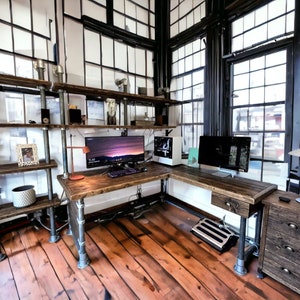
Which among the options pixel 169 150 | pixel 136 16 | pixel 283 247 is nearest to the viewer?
pixel 283 247

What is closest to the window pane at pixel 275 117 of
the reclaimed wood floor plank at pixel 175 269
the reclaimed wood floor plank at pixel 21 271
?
the reclaimed wood floor plank at pixel 175 269

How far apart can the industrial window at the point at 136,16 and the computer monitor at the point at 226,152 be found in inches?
77.6

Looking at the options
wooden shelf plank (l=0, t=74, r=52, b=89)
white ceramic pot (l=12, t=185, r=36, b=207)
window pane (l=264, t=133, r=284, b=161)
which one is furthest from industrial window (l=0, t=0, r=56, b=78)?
window pane (l=264, t=133, r=284, b=161)

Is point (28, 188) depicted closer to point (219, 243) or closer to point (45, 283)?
point (45, 283)

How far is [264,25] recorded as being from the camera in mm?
1837

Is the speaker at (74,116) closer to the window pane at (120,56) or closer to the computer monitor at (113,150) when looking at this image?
the computer monitor at (113,150)

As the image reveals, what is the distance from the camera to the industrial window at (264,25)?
5.50ft

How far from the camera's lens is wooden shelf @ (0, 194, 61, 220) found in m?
1.71

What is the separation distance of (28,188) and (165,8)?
10.6ft

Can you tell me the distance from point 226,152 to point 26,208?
215 centimetres

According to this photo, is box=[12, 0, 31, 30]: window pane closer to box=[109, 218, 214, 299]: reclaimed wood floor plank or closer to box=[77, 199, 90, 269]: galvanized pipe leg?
box=[77, 199, 90, 269]: galvanized pipe leg

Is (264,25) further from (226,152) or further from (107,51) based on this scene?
(107,51)

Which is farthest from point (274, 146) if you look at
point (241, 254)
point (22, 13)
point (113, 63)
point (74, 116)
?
point (22, 13)

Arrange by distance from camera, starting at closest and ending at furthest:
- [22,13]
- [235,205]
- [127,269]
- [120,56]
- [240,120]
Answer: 1. [235,205]
2. [127,269]
3. [22,13]
4. [240,120]
5. [120,56]
